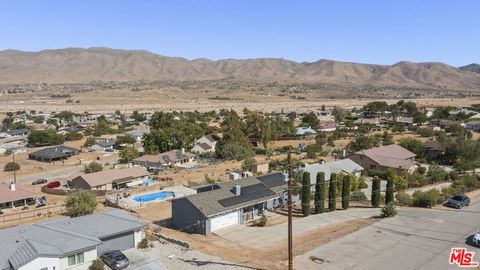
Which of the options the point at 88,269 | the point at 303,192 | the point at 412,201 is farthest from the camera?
the point at 412,201

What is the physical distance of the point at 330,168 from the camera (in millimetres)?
46312

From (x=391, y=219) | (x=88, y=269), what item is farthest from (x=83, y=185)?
(x=391, y=219)

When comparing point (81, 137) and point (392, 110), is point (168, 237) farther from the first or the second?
point (392, 110)

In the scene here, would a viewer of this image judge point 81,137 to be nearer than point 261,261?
No

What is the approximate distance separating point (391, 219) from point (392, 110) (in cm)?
10026

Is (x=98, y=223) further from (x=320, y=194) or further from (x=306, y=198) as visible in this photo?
(x=320, y=194)

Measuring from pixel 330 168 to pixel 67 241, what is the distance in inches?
1146

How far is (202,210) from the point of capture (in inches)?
1231

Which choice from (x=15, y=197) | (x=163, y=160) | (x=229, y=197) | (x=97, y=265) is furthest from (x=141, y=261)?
(x=163, y=160)

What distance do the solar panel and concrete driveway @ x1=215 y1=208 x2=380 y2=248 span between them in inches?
73.5

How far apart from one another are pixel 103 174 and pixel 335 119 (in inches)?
3273

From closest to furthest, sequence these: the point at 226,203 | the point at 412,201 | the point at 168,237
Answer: the point at 168,237 < the point at 226,203 < the point at 412,201

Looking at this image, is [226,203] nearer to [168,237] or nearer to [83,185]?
[168,237]

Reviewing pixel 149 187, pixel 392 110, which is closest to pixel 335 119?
pixel 392 110
